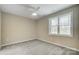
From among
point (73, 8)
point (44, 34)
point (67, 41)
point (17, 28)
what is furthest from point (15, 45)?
point (73, 8)

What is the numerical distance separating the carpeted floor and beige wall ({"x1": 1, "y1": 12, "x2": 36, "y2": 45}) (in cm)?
11

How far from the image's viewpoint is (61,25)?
180 cm

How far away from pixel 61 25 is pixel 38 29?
528mm

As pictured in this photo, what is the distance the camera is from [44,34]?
1.91 metres

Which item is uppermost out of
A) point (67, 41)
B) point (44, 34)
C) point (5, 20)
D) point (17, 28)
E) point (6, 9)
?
point (6, 9)

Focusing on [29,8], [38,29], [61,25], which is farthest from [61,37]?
[29,8]

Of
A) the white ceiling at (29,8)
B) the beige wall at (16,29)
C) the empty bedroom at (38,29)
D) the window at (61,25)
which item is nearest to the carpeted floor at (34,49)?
the empty bedroom at (38,29)

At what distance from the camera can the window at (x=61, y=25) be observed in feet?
5.76

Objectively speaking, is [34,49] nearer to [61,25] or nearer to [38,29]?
[38,29]

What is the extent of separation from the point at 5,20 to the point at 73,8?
4.88 ft

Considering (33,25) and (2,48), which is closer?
(2,48)

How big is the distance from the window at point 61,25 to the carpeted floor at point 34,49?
13.3 inches

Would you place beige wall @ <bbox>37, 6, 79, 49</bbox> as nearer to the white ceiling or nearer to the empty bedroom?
the empty bedroom
